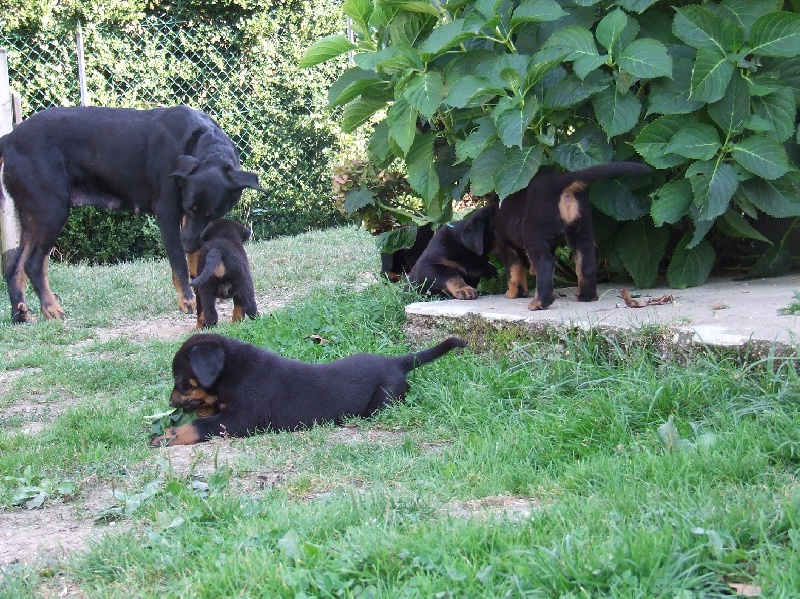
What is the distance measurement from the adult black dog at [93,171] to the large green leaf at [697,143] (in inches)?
190

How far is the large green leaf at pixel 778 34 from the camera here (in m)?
4.68

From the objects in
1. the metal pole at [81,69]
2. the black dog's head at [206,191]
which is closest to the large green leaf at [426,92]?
the black dog's head at [206,191]

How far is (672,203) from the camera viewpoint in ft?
16.4

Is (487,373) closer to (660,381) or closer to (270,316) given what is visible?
(660,381)

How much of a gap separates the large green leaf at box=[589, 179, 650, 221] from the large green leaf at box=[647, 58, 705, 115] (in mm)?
561

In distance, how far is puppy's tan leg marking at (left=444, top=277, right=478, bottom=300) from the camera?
6402mm

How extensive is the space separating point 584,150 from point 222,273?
322 cm

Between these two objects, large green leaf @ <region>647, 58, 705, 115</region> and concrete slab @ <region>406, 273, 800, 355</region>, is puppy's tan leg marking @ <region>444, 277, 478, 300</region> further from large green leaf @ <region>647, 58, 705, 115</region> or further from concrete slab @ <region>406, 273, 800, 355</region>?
large green leaf @ <region>647, 58, 705, 115</region>

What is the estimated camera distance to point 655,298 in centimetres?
516

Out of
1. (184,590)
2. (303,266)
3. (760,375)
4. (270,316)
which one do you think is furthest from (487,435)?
(303,266)

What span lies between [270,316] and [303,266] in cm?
306

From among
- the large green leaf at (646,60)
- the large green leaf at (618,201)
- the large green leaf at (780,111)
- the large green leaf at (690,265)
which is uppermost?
the large green leaf at (646,60)

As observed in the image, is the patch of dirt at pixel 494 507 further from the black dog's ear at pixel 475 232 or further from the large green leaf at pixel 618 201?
the black dog's ear at pixel 475 232

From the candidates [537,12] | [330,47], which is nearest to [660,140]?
[537,12]
